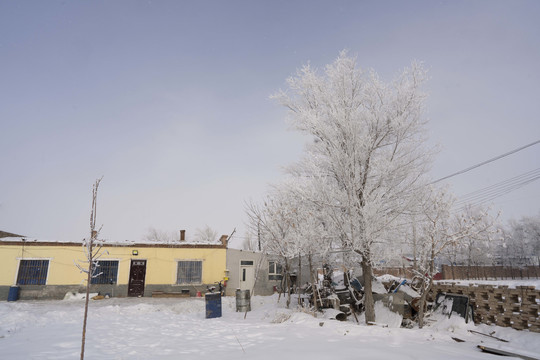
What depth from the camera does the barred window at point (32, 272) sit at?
1867cm

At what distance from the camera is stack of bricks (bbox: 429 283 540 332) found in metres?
7.93

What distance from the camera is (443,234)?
A: 27.6 ft

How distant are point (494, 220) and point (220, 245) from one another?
1651 centimetres

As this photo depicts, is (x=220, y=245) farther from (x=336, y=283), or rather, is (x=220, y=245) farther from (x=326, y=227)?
(x=326, y=227)

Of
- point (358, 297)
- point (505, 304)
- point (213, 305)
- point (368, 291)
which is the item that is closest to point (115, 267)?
point (213, 305)

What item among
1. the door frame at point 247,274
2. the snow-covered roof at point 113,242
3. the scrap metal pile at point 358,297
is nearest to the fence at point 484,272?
the door frame at point 247,274

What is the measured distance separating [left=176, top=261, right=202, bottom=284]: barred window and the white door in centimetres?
295

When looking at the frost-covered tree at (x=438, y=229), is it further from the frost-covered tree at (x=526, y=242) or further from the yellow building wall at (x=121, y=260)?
the frost-covered tree at (x=526, y=242)

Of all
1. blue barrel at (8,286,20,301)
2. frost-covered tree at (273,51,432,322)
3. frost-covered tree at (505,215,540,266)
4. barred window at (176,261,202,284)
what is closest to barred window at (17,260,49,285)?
blue barrel at (8,286,20,301)

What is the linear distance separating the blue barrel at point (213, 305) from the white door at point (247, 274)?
33.8 feet

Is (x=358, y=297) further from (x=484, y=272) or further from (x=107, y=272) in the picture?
(x=484, y=272)

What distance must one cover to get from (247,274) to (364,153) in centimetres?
1540

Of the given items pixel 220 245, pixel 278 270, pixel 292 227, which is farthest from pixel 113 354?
pixel 278 270

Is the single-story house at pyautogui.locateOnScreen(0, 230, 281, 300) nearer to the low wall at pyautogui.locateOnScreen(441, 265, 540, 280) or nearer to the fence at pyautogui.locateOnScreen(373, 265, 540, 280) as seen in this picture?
the fence at pyautogui.locateOnScreen(373, 265, 540, 280)
